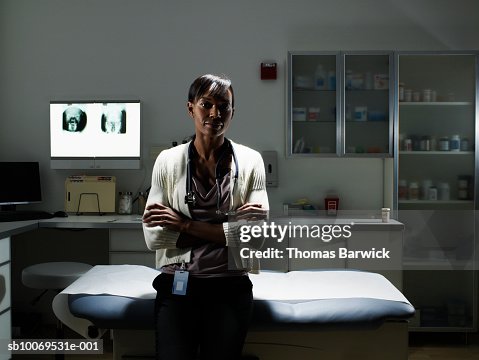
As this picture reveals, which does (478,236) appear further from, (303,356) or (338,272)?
(303,356)

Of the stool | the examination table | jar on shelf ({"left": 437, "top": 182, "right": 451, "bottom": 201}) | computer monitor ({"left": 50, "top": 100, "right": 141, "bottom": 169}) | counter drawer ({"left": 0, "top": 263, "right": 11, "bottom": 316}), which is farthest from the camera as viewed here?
computer monitor ({"left": 50, "top": 100, "right": 141, "bottom": 169})

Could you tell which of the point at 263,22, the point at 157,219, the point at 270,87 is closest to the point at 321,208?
the point at 270,87

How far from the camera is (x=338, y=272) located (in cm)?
265

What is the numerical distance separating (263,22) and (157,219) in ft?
9.30

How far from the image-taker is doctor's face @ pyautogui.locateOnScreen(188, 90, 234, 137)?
170cm

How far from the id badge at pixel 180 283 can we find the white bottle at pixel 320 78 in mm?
2612

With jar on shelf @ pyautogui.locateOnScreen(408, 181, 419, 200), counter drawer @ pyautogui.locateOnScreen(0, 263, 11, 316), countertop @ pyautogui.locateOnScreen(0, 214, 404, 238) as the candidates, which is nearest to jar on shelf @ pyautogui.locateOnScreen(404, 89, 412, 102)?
jar on shelf @ pyautogui.locateOnScreen(408, 181, 419, 200)

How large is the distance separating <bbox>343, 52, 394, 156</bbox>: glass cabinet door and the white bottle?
0.51 feet

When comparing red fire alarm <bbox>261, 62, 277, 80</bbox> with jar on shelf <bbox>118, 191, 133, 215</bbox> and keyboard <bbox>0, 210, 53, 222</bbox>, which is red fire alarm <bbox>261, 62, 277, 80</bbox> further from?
keyboard <bbox>0, 210, 53, 222</bbox>

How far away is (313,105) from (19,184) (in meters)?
2.19

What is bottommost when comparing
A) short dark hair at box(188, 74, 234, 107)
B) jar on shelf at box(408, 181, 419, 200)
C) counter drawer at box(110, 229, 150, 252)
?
counter drawer at box(110, 229, 150, 252)

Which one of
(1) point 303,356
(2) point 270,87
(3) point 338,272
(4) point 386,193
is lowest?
(1) point 303,356

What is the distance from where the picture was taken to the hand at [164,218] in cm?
171

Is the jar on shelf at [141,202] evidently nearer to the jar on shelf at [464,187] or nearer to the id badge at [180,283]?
the jar on shelf at [464,187]
